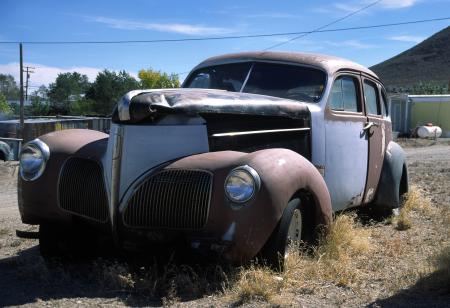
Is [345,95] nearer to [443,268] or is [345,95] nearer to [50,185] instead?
[443,268]

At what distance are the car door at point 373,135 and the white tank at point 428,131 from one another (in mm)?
24945

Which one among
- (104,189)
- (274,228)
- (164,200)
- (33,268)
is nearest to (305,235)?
(274,228)

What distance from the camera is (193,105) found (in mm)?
4410

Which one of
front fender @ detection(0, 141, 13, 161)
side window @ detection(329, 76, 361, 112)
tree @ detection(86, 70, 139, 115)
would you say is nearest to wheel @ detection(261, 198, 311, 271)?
side window @ detection(329, 76, 361, 112)

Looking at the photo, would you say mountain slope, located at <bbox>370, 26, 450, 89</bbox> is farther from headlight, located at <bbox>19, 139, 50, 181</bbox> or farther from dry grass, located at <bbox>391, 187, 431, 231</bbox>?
headlight, located at <bbox>19, 139, 50, 181</bbox>

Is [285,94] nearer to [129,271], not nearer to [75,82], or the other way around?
[129,271]

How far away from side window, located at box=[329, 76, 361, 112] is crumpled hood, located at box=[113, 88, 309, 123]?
0.94m

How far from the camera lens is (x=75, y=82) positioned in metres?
90.9

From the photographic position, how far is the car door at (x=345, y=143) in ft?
18.8

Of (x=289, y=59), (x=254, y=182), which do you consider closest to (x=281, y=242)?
(x=254, y=182)

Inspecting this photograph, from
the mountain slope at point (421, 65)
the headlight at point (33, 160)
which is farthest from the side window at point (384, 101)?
the mountain slope at point (421, 65)

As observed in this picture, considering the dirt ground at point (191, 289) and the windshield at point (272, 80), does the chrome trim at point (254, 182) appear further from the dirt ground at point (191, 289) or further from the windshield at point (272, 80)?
the windshield at point (272, 80)

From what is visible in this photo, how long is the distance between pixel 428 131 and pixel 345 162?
1050 inches

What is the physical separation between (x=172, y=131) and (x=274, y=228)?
1.08 meters
